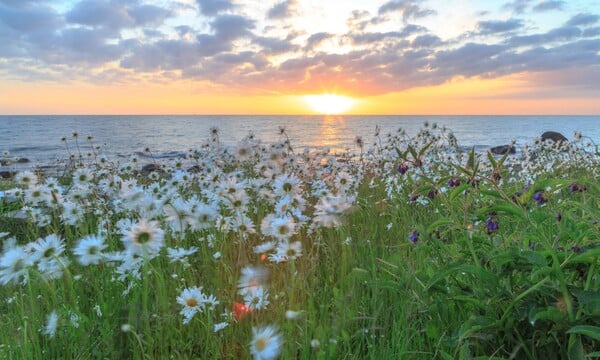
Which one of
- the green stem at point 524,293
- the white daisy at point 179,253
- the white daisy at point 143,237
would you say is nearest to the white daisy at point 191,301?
the white daisy at point 179,253

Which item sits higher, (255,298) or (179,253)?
(179,253)

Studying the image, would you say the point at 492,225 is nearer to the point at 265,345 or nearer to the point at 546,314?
the point at 546,314

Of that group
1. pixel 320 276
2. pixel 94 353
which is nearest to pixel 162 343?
pixel 94 353

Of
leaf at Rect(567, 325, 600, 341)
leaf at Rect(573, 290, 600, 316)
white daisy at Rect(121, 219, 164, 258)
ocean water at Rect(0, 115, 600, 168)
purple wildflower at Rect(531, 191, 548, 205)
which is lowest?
ocean water at Rect(0, 115, 600, 168)

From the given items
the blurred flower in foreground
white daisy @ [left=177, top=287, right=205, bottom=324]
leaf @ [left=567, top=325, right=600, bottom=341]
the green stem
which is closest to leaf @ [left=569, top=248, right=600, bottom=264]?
the green stem

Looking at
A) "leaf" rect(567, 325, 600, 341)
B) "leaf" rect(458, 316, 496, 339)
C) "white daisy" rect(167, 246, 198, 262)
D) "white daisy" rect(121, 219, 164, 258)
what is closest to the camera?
"leaf" rect(567, 325, 600, 341)

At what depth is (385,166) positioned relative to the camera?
6.31 m

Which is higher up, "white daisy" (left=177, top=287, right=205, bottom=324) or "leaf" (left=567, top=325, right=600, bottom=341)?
"leaf" (left=567, top=325, right=600, bottom=341)

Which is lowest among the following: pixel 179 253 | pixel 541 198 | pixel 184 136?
pixel 184 136

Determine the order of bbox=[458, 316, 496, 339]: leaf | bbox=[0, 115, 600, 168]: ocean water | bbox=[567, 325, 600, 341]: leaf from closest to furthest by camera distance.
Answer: bbox=[567, 325, 600, 341]: leaf
bbox=[458, 316, 496, 339]: leaf
bbox=[0, 115, 600, 168]: ocean water

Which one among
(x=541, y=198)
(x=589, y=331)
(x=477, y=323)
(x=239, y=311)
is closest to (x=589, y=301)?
(x=589, y=331)

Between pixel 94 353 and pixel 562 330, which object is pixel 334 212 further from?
pixel 94 353

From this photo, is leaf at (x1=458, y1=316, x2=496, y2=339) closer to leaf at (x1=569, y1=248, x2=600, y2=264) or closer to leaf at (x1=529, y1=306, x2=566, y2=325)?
leaf at (x1=529, y1=306, x2=566, y2=325)

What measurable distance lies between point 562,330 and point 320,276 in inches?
55.7
